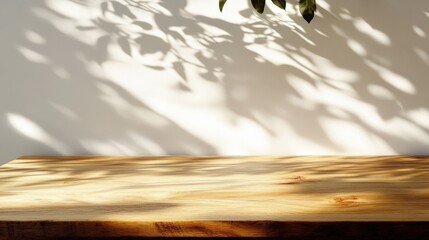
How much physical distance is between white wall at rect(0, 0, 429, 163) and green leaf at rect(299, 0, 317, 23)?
3.8 inches

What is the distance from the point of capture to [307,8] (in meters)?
1.94

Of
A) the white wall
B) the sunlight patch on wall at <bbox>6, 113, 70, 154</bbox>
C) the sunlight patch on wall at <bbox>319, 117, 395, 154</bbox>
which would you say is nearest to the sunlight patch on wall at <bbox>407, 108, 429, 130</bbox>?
the white wall

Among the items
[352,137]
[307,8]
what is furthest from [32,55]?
[352,137]

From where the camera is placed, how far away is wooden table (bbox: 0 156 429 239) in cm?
125

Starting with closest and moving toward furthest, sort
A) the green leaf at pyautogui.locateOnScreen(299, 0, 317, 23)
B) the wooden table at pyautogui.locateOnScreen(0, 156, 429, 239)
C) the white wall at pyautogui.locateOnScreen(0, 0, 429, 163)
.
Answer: the wooden table at pyautogui.locateOnScreen(0, 156, 429, 239) < the green leaf at pyautogui.locateOnScreen(299, 0, 317, 23) < the white wall at pyautogui.locateOnScreen(0, 0, 429, 163)

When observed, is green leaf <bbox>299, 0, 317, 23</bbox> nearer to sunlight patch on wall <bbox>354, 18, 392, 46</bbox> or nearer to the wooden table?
sunlight patch on wall <bbox>354, 18, 392, 46</bbox>

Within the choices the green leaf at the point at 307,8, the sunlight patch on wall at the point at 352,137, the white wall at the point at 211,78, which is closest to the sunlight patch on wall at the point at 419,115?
the white wall at the point at 211,78

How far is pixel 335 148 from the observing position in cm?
212

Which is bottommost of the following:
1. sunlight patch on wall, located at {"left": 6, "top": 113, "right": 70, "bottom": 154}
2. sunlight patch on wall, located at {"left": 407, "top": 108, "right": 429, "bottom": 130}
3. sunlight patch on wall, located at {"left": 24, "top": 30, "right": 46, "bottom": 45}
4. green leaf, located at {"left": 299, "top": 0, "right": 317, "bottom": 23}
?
sunlight patch on wall, located at {"left": 6, "top": 113, "right": 70, "bottom": 154}

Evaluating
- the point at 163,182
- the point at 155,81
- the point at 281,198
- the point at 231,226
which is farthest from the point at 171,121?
the point at 231,226

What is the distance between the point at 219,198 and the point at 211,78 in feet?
2.50

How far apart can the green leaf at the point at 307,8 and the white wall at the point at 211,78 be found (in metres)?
0.10

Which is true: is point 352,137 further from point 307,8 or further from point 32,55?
point 32,55

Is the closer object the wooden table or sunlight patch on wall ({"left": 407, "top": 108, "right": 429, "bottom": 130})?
the wooden table
